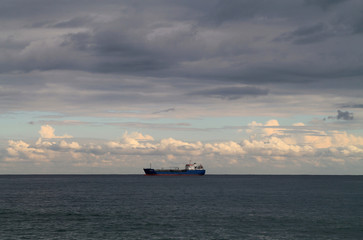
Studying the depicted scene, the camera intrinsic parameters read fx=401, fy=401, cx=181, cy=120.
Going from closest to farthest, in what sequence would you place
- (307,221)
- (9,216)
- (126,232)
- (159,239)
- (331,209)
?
(159,239), (126,232), (307,221), (9,216), (331,209)

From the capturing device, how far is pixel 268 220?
3531 inches

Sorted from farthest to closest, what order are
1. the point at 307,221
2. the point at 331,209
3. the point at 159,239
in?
the point at 331,209, the point at 307,221, the point at 159,239

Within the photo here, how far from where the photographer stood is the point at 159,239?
6938 centimetres

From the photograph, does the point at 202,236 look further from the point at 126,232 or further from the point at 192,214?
the point at 192,214

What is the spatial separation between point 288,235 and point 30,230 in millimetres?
48827

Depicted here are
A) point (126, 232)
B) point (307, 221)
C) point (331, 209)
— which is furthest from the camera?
point (331, 209)

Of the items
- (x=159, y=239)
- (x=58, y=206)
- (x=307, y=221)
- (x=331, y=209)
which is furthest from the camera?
(x=58, y=206)

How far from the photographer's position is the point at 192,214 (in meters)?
99.2

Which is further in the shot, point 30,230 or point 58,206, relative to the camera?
point 58,206

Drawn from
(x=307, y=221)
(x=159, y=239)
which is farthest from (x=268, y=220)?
(x=159, y=239)

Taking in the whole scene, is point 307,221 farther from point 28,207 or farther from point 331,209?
point 28,207

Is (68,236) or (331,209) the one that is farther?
(331,209)

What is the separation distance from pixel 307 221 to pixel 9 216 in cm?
6931

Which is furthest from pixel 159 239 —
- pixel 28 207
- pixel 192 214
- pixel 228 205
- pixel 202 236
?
pixel 28 207
